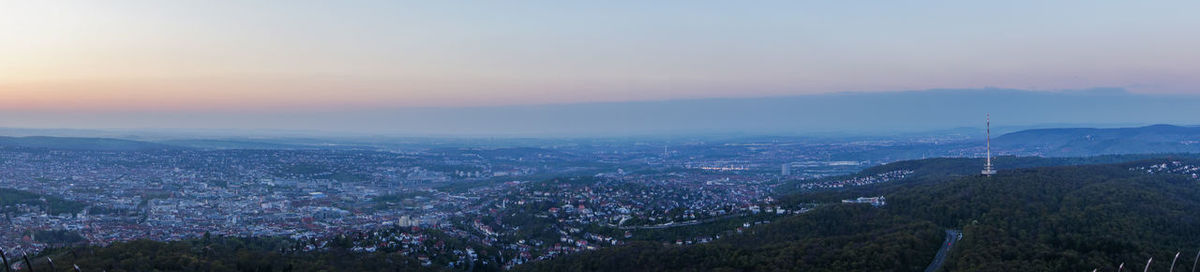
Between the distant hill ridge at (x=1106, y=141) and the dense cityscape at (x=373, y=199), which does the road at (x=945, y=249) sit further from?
the distant hill ridge at (x=1106, y=141)

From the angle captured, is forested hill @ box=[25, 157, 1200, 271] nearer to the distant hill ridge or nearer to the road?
the road

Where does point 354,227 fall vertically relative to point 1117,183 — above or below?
below

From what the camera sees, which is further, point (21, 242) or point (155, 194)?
point (155, 194)

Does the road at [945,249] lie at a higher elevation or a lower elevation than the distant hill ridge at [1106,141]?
lower

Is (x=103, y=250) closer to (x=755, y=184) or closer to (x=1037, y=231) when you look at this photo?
(x=1037, y=231)

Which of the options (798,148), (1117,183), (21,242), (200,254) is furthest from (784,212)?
(798,148)

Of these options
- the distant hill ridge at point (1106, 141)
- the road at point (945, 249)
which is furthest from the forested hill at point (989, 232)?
the distant hill ridge at point (1106, 141)
